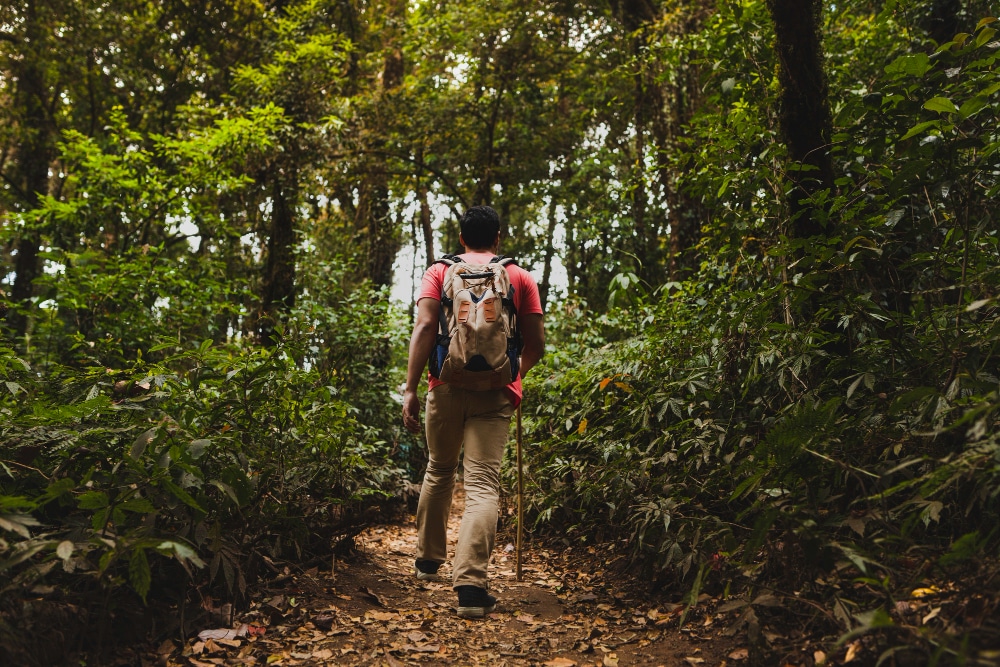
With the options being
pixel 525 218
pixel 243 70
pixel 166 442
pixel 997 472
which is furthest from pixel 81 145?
pixel 525 218

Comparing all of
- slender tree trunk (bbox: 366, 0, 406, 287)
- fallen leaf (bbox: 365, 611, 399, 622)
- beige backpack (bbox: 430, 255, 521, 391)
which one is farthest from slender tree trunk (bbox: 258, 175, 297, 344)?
fallen leaf (bbox: 365, 611, 399, 622)

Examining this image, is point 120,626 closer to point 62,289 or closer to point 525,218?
point 62,289

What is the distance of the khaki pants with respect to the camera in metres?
3.37

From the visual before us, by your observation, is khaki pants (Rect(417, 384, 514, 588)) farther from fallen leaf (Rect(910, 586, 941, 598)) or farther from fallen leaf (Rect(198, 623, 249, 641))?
fallen leaf (Rect(910, 586, 941, 598))

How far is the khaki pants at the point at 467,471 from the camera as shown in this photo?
3367mm

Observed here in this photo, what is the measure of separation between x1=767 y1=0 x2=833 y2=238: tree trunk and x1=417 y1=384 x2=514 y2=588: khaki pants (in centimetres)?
192

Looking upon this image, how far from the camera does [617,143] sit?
666 inches

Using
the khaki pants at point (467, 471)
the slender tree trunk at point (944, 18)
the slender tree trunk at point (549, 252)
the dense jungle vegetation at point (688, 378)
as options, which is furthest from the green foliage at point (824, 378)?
the slender tree trunk at point (549, 252)

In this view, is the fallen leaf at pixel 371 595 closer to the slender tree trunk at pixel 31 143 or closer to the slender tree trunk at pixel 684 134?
the slender tree trunk at pixel 684 134

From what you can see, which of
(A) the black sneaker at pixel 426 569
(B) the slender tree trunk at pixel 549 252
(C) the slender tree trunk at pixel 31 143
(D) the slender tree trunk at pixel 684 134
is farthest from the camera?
(B) the slender tree trunk at pixel 549 252

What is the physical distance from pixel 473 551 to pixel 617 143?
49.7 ft

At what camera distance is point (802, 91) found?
11.6ft

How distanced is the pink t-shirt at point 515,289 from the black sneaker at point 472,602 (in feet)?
3.25

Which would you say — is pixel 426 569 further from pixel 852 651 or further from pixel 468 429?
pixel 852 651
